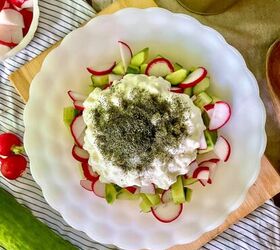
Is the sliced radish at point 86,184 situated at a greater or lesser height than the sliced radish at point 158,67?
lesser

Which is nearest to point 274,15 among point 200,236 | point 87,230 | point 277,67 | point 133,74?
point 277,67

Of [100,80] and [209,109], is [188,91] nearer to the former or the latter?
[209,109]

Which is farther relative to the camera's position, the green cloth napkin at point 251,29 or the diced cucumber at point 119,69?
the green cloth napkin at point 251,29

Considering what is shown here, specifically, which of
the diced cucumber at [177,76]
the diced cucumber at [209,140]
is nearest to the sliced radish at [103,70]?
the diced cucumber at [177,76]

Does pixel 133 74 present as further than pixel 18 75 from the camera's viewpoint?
No

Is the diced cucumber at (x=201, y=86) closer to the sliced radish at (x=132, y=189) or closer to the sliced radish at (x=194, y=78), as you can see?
the sliced radish at (x=194, y=78)

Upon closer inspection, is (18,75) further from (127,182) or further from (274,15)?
(274,15)

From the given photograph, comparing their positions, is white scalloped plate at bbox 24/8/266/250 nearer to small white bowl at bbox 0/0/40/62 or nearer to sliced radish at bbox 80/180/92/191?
sliced radish at bbox 80/180/92/191

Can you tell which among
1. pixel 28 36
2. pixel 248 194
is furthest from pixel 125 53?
pixel 248 194
